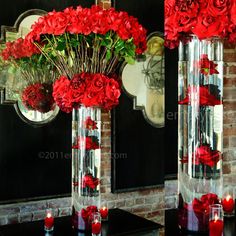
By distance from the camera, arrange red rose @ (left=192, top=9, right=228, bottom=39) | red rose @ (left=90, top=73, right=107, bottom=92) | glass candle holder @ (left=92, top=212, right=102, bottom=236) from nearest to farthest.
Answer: red rose @ (left=192, top=9, right=228, bottom=39)
glass candle holder @ (left=92, top=212, right=102, bottom=236)
red rose @ (left=90, top=73, right=107, bottom=92)

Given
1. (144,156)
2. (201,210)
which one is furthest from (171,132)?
(201,210)

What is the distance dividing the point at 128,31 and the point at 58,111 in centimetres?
30

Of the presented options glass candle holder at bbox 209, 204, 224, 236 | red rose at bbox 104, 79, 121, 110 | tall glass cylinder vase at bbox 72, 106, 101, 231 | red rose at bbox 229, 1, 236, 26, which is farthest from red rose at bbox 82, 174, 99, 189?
red rose at bbox 229, 1, 236, 26

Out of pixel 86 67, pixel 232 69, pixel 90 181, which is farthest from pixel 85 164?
pixel 232 69

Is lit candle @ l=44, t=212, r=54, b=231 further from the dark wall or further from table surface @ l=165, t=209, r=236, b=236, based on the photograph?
table surface @ l=165, t=209, r=236, b=236

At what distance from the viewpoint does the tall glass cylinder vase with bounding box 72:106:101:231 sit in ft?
3.24

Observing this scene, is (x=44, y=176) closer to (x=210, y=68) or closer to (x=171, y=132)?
(x=171, y=132)

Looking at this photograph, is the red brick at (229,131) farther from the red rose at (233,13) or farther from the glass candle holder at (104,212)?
the glass candle holder at (104,212)

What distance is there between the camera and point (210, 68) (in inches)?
31.2

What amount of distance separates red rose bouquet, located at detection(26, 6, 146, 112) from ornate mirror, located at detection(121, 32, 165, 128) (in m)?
0.02

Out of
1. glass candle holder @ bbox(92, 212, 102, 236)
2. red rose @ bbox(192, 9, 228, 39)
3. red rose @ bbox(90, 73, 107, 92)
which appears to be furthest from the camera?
red rose @ bbox(90, 73, 107, 92)

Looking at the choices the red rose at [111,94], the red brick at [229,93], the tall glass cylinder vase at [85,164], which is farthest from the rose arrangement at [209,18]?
the tall glass cylinder vase at [85,164]

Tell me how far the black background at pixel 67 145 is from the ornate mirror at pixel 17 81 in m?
0.02

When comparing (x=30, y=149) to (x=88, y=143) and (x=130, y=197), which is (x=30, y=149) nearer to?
(x=88, y=143)
